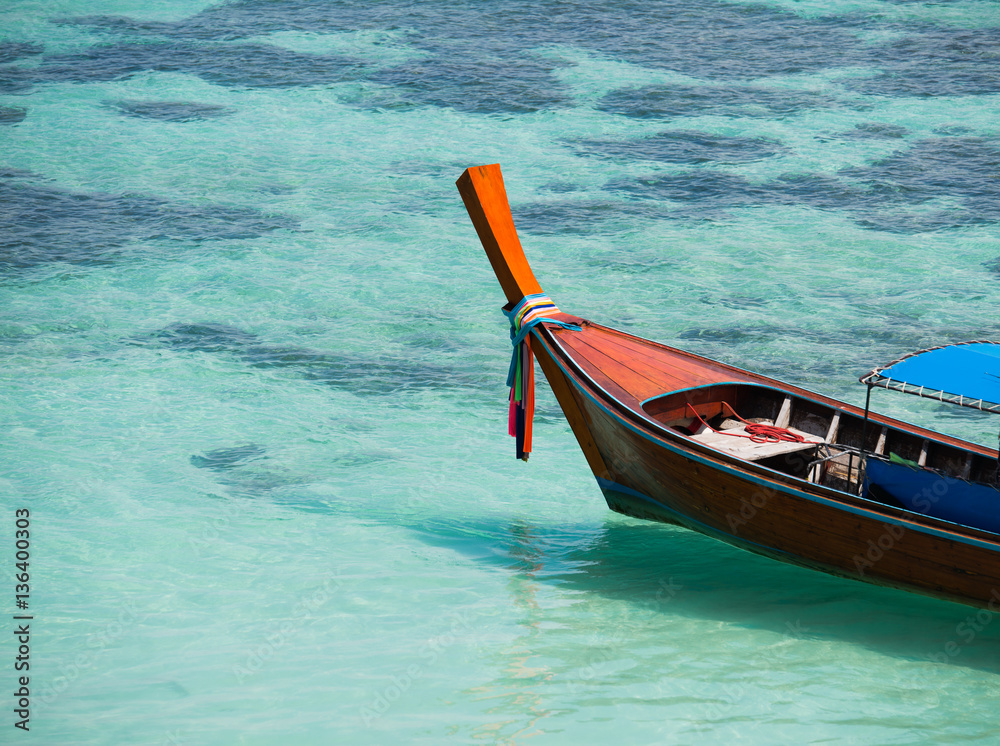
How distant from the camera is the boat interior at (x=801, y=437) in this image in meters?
7.70

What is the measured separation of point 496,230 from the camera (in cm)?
853

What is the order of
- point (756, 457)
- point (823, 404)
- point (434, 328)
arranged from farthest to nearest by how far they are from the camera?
point (434, 328) → point (823, 404) → point (756, 457)

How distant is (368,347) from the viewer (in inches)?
522

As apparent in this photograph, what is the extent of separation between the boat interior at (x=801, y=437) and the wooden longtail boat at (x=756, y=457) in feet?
0.04

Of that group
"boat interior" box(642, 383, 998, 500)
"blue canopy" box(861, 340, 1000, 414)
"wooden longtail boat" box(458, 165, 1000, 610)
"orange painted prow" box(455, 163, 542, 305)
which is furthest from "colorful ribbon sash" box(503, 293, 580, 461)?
"blue canopy" box(861, 340, 1000, 414)

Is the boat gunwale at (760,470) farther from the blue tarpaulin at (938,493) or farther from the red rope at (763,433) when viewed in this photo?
the red rope at (763,433)

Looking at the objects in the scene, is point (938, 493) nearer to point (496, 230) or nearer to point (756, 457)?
point (756, 457)

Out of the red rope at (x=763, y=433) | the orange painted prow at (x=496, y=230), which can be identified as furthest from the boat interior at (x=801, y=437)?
the orange painted prow at (x=496, y=230)

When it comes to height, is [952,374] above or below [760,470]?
above

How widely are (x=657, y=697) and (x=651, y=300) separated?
8649mm

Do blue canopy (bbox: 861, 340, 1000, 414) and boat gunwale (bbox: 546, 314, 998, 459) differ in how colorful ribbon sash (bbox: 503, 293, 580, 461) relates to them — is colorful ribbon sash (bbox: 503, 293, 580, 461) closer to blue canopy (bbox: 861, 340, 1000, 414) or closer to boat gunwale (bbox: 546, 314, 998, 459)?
boat gunwale (bbox: 546, 314, 998, 459)

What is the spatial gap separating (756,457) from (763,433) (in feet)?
1.82

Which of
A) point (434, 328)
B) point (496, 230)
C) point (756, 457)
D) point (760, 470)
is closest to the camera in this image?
point (760, 470)

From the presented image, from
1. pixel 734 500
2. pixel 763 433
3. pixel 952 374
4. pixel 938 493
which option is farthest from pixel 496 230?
pixel 938 493
